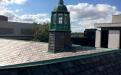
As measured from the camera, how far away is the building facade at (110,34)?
40812 millimetres

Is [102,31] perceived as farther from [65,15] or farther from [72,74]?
[72,74]

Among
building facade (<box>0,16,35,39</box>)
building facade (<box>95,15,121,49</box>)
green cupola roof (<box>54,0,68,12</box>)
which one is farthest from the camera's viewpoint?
building facade (<box>0,16,35,39</box>)

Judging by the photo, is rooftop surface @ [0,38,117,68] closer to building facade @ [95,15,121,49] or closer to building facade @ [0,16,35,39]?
building facade @ [95,15,121,49]

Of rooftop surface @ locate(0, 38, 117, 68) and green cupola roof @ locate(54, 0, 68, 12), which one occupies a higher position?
green cupola roof @ locate(54, 0, 68, 12)

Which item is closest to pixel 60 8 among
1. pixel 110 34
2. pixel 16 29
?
pixel 110 34

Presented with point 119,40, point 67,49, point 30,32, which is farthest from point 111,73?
point 30,32

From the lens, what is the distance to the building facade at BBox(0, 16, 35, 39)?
6362cm

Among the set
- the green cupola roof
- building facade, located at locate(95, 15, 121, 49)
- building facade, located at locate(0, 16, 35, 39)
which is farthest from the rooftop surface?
building facade, located at locate(0, 16, 35, 39)

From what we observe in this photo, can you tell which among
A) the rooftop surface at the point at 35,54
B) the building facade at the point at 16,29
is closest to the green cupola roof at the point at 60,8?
the rooftop surface at the point at 35,54

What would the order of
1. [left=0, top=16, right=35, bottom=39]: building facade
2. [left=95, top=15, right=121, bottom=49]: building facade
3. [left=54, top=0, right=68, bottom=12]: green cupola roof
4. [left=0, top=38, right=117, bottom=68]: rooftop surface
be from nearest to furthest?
[left=0, top=38, right=117, bottom=68]: rooftop surface, [left=54, top=0, right=68, bottom=12]: green cupola roof, [left=95, top=15, right=121, bottom=49]: building facade, [left=0, top=16, right=35, bottom=39]: building facade

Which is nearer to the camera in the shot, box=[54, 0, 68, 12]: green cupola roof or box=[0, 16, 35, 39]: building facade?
box=[54, 0, 68, 12]: green cupola roof

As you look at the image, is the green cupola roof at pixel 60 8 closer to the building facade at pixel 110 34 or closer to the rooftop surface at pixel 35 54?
the rooftop surface at pixel 35 54

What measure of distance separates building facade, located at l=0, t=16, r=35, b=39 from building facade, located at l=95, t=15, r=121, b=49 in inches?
1014

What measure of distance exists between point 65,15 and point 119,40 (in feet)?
70.0
